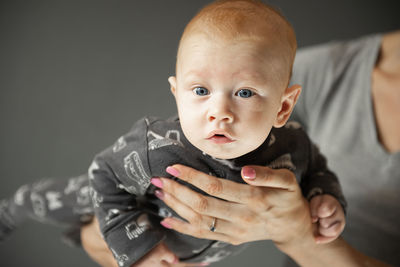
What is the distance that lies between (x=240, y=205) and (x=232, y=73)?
26cm

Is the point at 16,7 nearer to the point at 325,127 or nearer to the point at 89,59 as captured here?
the point at 89,59

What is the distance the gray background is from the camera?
90 centimetres

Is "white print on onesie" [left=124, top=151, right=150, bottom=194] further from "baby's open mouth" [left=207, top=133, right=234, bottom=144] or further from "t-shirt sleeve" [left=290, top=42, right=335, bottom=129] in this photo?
"t-shirt sleeve" [left=290, top=42, right=335, bottom=129]

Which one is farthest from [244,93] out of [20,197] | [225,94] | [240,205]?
[20,197]

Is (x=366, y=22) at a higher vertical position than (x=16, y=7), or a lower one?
lower

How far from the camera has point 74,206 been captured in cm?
81

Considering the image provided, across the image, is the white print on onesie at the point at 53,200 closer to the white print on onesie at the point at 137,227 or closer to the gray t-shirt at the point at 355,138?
the white print on onesie at the point at 137,227

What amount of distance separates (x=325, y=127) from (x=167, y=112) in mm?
457

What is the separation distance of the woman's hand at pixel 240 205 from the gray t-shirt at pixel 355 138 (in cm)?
37

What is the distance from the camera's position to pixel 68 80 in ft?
3.02

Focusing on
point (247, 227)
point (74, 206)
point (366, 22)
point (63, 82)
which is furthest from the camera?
point (366, 22)

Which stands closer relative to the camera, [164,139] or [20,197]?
[164,139]

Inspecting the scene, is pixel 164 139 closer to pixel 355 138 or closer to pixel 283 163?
pixel 283 163

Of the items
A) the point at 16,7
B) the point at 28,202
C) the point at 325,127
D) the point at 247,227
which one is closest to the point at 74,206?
the point at 28,202
